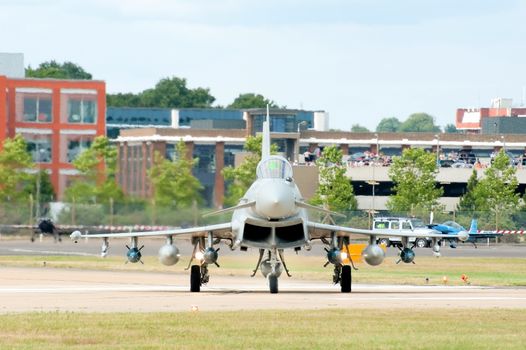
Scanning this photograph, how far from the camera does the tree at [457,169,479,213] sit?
103 metres

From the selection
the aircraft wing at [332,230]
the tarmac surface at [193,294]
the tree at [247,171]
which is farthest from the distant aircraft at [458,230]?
the aircraft wing at [332,230]

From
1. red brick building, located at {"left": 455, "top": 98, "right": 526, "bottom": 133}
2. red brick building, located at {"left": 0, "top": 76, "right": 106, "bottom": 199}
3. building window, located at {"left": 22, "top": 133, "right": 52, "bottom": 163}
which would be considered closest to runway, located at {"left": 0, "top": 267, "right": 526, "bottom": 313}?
building window, located at {"left": 22, "top": 133, "right": 52, "bottom": 163}

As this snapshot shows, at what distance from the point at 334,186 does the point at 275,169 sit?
68109 mm

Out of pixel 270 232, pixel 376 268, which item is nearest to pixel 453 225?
pixel 376 268

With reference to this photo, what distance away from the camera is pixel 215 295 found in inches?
1417

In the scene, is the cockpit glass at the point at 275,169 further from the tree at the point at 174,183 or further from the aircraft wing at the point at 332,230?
the tree at the point at 174,183

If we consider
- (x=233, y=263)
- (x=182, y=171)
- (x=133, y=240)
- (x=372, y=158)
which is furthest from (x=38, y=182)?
(x=133, y=240)

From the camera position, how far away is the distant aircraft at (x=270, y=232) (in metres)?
35.1

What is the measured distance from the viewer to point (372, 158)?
396ft

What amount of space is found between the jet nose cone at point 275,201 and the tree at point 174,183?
43.4 m

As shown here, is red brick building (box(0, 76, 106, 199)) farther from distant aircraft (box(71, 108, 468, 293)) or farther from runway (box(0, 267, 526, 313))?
distant aircraft (box(71, 108, 468, 293))

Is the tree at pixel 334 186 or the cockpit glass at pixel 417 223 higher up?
the tree at pixel 334 186

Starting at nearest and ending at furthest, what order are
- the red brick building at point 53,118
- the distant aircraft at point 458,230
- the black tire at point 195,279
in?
1. the black tire at point 195,279
2. the distant aircraft at point 458,230
3. the red brick building at point 53,118

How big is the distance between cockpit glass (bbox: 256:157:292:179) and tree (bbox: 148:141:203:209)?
1675 inches
